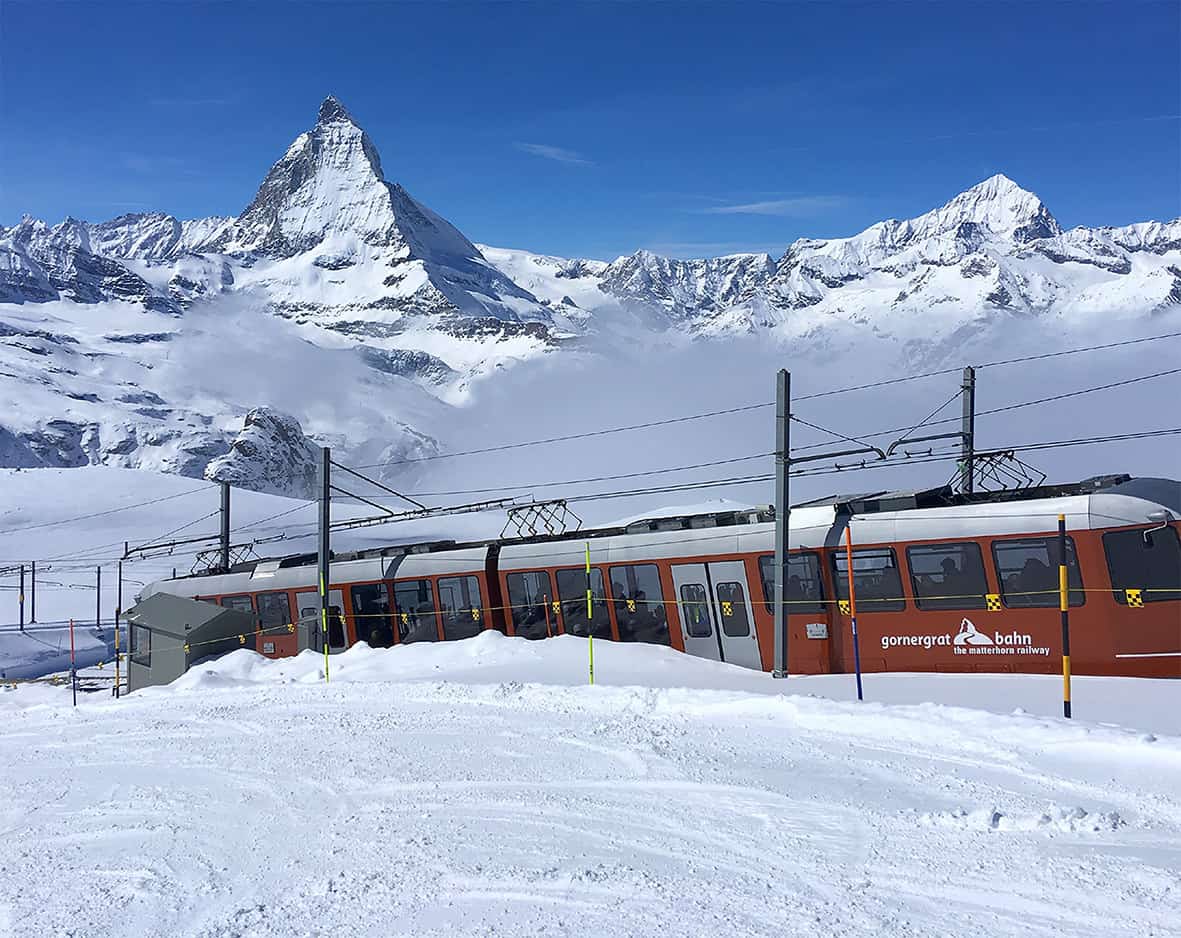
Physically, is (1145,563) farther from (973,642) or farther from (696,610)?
(696,610)

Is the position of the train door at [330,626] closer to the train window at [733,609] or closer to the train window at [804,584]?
the train window at [733,609]

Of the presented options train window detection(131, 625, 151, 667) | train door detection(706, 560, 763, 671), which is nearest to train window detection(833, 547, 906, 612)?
train door detection(706, 560, 763, 671)

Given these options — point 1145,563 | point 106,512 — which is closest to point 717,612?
point 1145,563

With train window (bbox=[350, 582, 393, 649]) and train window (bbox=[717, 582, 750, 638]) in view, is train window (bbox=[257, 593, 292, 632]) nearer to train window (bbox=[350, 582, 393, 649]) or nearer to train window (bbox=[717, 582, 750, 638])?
train window (bbox=[350, 582, 393, 649])

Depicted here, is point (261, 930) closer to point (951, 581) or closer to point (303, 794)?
point (303, 794)

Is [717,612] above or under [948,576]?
under

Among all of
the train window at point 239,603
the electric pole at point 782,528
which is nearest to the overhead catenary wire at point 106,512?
the train window at point 239,603

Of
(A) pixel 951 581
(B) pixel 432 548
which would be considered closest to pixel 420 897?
(A) pixel 951 581
